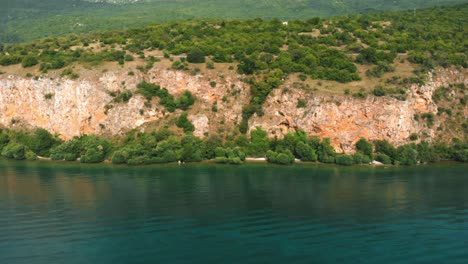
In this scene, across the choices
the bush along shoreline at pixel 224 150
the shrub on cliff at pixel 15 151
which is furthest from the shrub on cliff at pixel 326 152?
the shrub on cliff at pixel 15 151

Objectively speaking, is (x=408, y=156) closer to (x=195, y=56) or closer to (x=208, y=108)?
(x=208, y=108)

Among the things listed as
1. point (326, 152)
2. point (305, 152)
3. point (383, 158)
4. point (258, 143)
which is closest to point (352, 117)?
point (326, 152)

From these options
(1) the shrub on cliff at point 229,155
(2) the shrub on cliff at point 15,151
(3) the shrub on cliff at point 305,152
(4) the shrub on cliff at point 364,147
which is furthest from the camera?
(2) the shrub on cliff at point 15,151

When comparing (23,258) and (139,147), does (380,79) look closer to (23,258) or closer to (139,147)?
(139,147)

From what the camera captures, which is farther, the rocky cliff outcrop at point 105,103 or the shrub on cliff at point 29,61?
the shrub on cliff at point 29,61

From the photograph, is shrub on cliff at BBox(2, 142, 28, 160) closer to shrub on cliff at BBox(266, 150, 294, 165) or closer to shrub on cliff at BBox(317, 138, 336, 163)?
shrub on cliff at BBox(266, 150, 294, 165)

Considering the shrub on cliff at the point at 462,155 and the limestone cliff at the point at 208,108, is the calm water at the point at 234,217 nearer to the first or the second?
the shrub on cliff at the point at 462,155

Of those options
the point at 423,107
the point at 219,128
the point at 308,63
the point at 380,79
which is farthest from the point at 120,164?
the point at 423,107
